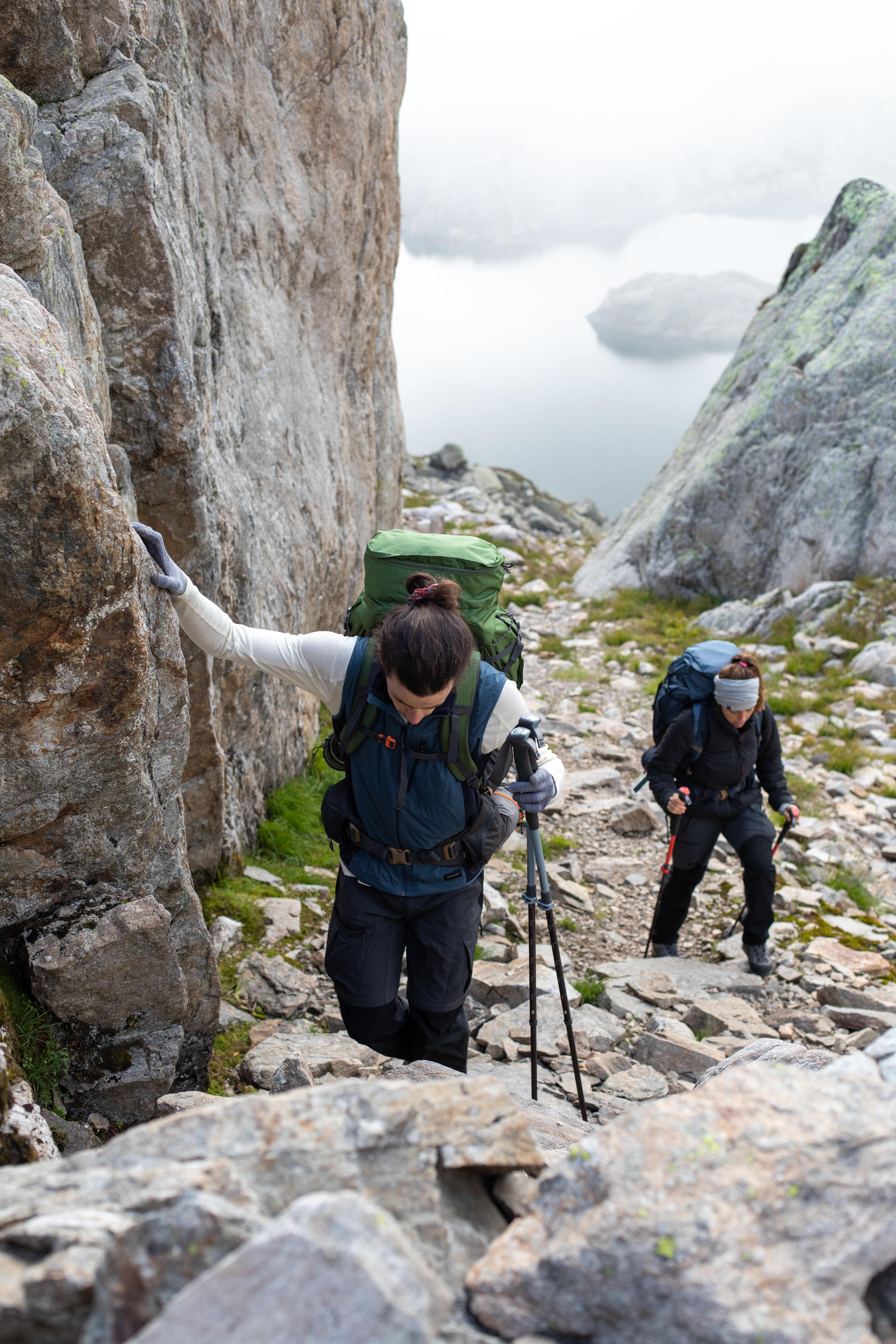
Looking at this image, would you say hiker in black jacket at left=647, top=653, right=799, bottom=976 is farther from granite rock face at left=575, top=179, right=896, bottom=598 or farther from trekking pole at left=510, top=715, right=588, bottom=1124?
granite rock face at left=575, top=179, right=896, bottom=598

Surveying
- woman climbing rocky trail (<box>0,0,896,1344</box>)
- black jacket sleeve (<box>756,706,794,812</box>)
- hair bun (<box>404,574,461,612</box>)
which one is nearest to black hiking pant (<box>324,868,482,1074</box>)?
woman climbing rocky trail (<box>0,0,896,1344</box>)

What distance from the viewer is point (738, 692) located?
6.84 meters

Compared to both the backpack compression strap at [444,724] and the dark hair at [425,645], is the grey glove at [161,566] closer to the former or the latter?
the backpack compression strap at [444,724]

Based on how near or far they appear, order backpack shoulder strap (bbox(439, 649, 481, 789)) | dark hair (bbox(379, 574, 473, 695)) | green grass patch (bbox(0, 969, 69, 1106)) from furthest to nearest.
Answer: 1. backpack shoulder strap (bbox(439, 649, 481, 789))
2. green grass patch (bbox(0, 969, 69, 1106))
3. dark hair (bbox(379, 574, 473, 695))

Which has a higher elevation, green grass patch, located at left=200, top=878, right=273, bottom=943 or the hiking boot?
green grass patch, located at left=200, top=878, right=273, bottom=943

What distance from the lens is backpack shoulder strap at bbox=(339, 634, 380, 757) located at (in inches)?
164

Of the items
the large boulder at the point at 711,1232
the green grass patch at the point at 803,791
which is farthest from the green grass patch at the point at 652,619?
the large boulder at the point at 711,1232

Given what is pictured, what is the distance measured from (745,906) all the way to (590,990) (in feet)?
6.51

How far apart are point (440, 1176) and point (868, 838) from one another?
937 centimetres

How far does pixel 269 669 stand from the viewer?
4492 mm

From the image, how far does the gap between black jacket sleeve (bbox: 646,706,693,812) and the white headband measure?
1.02ft

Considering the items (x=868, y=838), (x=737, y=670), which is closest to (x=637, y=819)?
(x=868, y=838)

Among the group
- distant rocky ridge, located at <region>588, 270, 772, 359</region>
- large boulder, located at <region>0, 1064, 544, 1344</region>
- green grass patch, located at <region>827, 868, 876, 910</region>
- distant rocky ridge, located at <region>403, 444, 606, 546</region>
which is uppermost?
distant rocky ridge, located at <region>588, 270, 772, 359</region>

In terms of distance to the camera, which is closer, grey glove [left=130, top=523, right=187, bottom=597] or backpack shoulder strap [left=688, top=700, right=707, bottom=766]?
grey glove [left=130, top=523, right=187, bottom=597]
